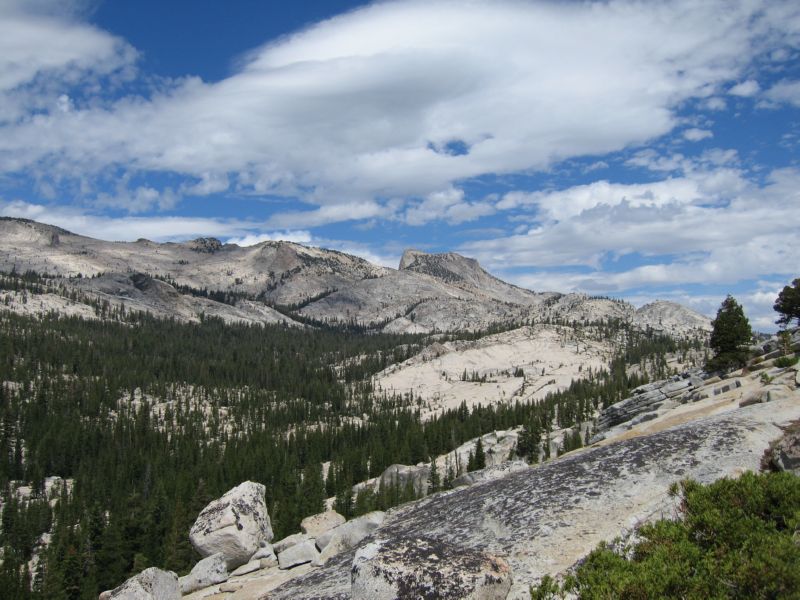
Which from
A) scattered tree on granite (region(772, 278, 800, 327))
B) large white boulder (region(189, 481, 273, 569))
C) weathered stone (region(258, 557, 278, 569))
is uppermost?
scattered tree on granite (region(772, 278, 800, 327))

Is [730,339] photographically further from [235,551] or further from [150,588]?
[150,588]

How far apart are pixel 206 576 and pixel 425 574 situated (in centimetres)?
2900

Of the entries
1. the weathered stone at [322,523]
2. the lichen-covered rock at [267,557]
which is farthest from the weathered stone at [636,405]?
the lichen-covered rock at [267,557]

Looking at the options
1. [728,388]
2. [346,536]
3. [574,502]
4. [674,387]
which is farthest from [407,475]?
[574,502]

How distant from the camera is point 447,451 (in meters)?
163

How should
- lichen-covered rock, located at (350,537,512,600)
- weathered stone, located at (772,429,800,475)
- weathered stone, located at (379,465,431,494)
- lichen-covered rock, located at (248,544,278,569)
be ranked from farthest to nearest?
weathered stone, located at (379,465,431,494)
lichen-covered rock, located at (248,544,278,569)
weathered stone, located at (772,429,800,475)
lichen-covered rock, located at (350,537,512,600)

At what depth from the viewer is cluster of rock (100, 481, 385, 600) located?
3316 centimetres

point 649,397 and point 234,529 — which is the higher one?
point 649,397

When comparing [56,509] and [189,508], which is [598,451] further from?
[56,509]

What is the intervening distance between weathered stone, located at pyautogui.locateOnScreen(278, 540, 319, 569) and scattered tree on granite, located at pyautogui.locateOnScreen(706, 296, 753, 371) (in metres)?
80.0

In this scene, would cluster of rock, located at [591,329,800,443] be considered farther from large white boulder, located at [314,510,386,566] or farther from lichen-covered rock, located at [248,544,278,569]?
lichen-covered rock, located at [248,544,278,569]

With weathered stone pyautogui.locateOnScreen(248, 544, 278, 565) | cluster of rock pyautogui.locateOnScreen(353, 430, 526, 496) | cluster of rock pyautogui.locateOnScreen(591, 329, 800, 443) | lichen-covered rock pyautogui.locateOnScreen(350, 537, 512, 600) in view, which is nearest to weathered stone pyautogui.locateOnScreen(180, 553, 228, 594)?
weathered stone pyautogui.locateOnScreen(248, 544, 278, 565)

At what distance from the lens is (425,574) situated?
1488 centimetres

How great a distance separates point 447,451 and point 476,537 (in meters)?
150
